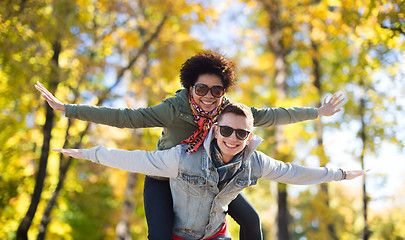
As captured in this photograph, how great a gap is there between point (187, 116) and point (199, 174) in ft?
1.74

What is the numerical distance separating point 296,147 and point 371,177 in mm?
1776

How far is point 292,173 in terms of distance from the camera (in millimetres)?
3088

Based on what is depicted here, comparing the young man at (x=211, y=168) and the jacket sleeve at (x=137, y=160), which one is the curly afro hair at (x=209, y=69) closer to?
the young man at (x=211, y=168)

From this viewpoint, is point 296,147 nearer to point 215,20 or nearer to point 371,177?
point 371,177

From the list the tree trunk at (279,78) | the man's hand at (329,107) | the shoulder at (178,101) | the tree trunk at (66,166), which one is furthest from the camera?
the tree trunk at (279,78)

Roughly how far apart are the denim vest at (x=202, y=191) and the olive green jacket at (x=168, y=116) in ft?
1.09

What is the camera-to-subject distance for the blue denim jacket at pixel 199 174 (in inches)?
109

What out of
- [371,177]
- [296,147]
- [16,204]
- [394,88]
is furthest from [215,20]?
[16,204]

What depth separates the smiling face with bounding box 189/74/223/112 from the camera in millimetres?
3182

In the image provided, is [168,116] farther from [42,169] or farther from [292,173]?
[42,169]

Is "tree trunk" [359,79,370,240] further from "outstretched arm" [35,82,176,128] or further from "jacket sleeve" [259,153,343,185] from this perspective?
"outstretched arm" [35,82,176,128]

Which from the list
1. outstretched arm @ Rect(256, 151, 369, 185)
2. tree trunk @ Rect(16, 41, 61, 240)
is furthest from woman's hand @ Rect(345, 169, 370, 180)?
tree trunk @ Rect(16, 41, 61, 240)

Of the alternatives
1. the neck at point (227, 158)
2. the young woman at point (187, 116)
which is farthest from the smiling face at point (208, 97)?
the neck at point (227, 158)

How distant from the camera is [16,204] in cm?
905
